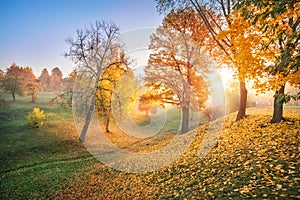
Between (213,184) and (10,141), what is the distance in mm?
23531

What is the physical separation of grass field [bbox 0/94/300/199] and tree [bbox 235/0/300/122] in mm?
1680

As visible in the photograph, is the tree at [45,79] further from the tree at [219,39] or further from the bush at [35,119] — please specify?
the tree at [219,39]

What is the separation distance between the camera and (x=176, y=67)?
17.7 meters

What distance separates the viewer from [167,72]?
58.3 feet

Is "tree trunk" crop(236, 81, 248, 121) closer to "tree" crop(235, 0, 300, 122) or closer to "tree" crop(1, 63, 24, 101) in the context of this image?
"tree" crop(235, 0, 300, 122)

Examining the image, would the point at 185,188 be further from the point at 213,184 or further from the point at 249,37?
the point at 249,37

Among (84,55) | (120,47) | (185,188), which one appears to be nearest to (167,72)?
(120,47)

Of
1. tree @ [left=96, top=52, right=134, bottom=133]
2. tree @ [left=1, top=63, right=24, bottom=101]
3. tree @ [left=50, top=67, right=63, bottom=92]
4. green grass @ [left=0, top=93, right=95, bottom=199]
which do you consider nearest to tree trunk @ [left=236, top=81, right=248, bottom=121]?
green grass @ [left=0, top=93, right=95, bottom=199]

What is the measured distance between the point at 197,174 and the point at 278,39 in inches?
206

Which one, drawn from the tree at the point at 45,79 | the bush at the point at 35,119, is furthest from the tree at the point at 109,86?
the tree at the point at 45,79

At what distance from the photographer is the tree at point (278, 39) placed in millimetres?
5379

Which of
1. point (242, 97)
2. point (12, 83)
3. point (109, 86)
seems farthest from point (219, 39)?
point (12, 83)

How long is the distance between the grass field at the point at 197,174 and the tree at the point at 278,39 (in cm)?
168

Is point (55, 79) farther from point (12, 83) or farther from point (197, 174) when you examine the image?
point (197, 174)
